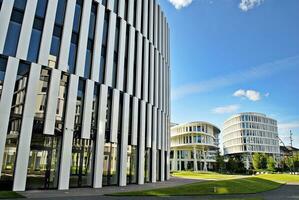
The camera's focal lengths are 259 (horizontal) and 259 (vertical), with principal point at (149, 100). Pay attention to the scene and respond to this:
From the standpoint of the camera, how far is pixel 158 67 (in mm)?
32906

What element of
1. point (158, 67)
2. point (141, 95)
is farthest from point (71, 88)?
point (158, 67)

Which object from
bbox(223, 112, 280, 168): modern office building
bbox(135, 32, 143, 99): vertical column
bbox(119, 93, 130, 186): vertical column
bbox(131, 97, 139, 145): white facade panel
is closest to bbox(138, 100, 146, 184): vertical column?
bbox(131, 97, 139, 145): white facade panel

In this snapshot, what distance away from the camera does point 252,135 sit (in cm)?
12794

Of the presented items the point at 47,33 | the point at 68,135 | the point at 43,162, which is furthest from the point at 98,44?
the point at 43,162

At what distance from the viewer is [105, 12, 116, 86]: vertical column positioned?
2220 centimetres

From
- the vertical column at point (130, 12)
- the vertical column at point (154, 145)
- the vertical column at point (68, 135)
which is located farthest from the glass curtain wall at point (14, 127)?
the vertical column at point (154, 145)

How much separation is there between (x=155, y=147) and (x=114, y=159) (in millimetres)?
7485

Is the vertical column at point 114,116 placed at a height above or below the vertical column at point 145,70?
below

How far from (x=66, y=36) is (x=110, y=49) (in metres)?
4.48

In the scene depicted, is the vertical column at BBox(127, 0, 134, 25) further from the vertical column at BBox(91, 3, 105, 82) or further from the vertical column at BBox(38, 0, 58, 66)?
the vertical column at BBox(38, 0, 58, 66)

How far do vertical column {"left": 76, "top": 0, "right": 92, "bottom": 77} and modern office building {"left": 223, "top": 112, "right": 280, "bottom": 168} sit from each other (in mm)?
118266

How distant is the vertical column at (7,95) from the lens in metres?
15.4

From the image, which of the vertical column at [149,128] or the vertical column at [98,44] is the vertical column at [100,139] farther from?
the vertical column at [149,128]

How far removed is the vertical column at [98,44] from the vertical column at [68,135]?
6.22 ft
